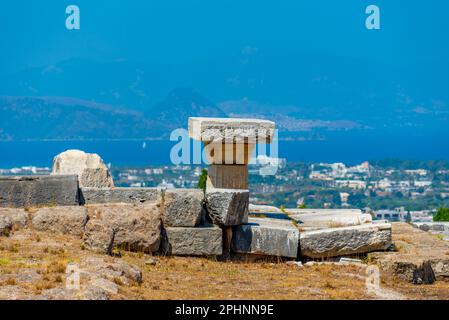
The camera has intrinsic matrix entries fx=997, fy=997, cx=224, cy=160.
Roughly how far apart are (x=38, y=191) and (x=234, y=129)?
3459 mm

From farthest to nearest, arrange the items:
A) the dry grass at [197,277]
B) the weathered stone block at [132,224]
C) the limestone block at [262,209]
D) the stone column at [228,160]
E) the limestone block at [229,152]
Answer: the limestone block at [262,209]
the limestone block at [229,152]
the stone column at [228,160]
the weathered stone block at [132,224]
the dry grass at [197,277]

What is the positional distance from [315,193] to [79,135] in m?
115

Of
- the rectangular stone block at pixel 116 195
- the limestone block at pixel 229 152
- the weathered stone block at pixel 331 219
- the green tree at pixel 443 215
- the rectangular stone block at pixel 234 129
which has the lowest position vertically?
the green tree at pixel 443 215

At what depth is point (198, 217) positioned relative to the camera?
1579 centimetres

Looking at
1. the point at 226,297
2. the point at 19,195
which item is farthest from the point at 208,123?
the point at 226,297

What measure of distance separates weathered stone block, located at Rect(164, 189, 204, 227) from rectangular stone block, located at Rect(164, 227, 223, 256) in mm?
118

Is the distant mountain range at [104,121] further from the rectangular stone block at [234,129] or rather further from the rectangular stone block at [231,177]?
the rectangular stone block at [234,129]

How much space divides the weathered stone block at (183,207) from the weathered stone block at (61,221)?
1333 millimetres

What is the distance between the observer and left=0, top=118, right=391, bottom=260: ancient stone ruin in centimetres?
1539

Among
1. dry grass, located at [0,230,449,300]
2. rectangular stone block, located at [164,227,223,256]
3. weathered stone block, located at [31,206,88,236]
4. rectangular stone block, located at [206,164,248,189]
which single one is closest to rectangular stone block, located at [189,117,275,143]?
rectangular stone block, located at [206,164,248,189]

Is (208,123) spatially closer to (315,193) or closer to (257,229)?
(257,229)

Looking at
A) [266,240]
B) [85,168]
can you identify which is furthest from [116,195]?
[266,240]

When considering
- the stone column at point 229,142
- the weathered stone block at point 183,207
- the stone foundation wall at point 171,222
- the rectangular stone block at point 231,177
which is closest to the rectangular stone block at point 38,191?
the stone foundation wall at point 171,222

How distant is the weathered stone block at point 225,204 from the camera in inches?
622
